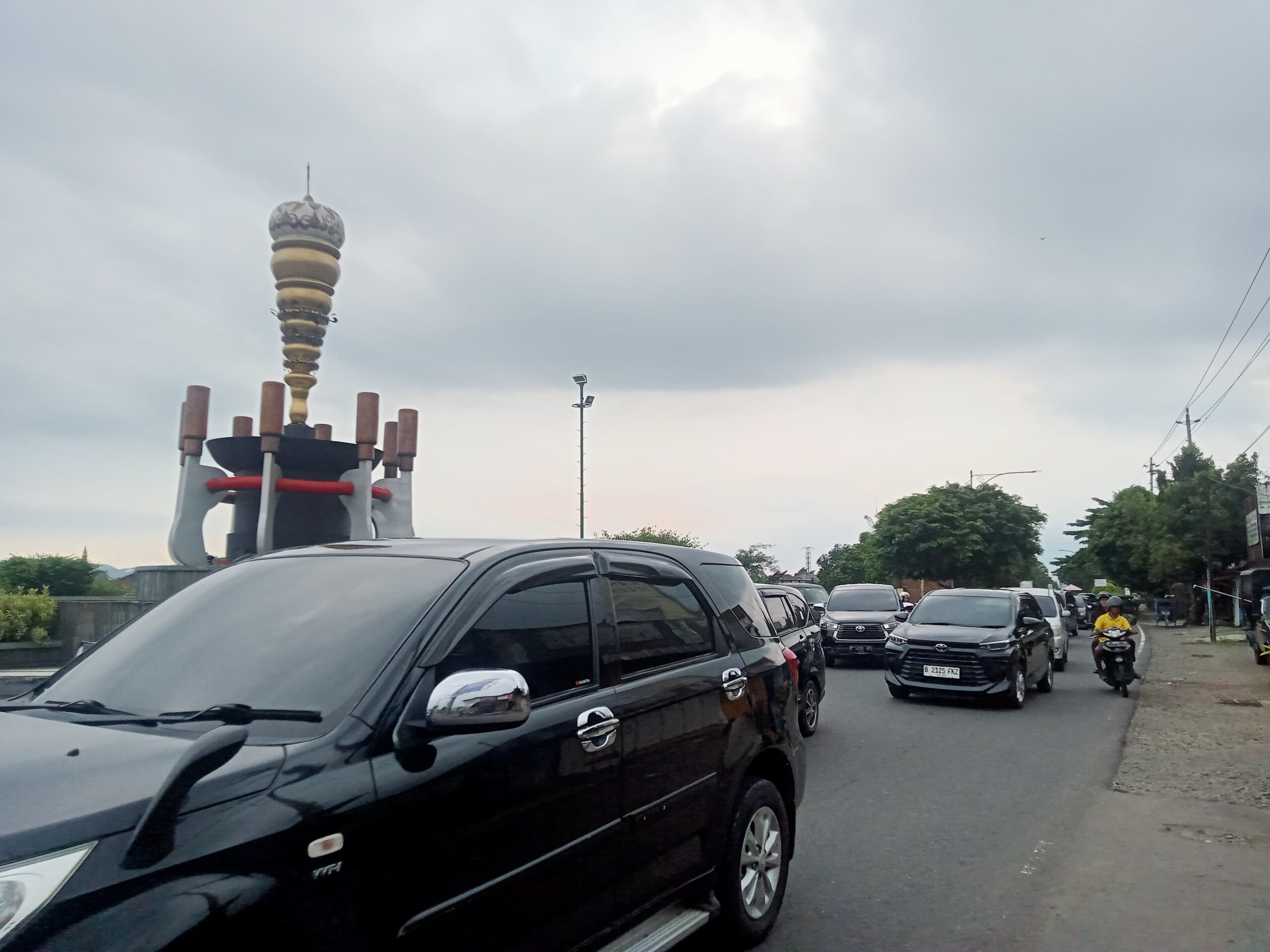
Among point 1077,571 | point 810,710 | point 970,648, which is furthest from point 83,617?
point 1077,571

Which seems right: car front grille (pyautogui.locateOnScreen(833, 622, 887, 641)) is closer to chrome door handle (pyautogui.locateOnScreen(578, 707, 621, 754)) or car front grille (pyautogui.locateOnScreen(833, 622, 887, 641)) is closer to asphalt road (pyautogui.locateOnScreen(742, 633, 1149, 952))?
asphalt road (pyautogui.locateOnScreen(742, 633, 1149, 952))

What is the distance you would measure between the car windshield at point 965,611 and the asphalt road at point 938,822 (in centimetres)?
137

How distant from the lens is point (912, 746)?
10.3 metres

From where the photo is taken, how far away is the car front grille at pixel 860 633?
1880 cm

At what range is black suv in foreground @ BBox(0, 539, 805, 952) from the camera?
212 cm

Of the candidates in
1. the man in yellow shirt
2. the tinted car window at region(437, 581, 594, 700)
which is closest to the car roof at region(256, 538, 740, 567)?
the tinted car window at region(437, 581, 594, 700)

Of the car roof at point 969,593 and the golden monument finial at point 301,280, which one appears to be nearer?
the car roof at point 969,593

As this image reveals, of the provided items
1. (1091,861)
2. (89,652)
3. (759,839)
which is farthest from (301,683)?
(1091,861)

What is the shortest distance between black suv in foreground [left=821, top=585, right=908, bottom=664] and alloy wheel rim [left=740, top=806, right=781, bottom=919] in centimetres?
1400

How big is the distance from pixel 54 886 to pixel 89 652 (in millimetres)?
1850

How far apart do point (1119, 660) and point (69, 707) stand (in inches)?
608

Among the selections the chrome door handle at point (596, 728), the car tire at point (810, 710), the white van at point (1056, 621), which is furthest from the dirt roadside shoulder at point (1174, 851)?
the white van at point (1056, 621)

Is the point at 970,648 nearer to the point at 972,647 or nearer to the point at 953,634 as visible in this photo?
the point at 972,647

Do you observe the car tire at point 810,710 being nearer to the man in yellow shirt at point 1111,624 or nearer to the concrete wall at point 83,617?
the man in yellow shirt at point 1111,624
